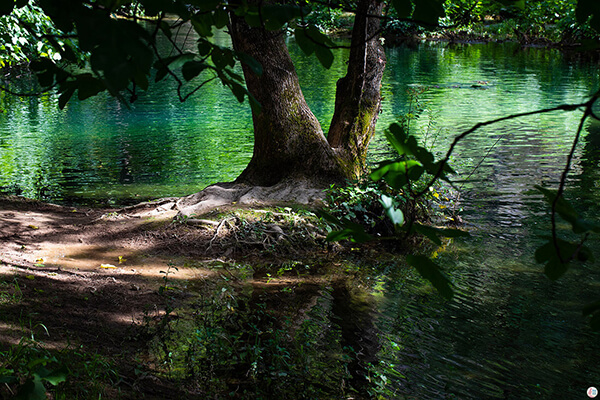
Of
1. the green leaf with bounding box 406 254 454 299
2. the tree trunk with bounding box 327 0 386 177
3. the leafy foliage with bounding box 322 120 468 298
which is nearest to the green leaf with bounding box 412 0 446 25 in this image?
the leafy foliage with bounding box 322 120 468 298

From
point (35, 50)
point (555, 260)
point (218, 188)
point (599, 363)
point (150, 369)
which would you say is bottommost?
point (599, 363)

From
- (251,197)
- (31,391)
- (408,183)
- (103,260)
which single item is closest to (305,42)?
(408,183)

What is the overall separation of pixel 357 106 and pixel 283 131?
1.33 metres

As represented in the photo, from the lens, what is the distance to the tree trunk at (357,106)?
8.38m

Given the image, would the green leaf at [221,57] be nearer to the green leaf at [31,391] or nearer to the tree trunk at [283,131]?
the green leaf at [31,391]

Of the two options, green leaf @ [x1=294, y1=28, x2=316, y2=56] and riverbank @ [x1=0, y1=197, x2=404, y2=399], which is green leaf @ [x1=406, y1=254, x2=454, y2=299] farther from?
riverbank @ [x1=0, y1=197, x2=404, y2=399]

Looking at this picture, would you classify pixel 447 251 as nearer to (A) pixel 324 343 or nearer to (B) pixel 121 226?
(A) pixel 324 343

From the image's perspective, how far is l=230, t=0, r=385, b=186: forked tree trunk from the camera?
26.0ft

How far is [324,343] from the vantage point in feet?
15.6

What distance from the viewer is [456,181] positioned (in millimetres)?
9586

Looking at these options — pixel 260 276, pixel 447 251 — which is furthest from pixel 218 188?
pixel 447 251

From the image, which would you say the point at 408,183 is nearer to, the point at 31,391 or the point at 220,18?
the point at 220,18

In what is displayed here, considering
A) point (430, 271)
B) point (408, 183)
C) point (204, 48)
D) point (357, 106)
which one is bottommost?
point (430, 271)

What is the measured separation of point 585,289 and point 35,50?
9897mm
